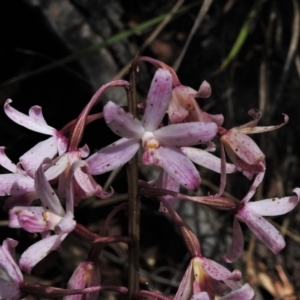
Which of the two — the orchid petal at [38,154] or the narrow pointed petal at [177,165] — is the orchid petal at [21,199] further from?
the narrow pointed petal at [177,165]

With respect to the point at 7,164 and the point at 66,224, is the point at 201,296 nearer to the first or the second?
the point at 66,224

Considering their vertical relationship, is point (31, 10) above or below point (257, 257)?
above

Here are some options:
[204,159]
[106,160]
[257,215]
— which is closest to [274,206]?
[257,215]

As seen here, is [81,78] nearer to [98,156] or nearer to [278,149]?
[278,149]

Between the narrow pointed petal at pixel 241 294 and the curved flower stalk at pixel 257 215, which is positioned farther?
the curved flower stalk at pixel 257 215

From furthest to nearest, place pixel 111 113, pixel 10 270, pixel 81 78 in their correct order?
pixel 81 78 → pixel 10 270 → pixel 111 113

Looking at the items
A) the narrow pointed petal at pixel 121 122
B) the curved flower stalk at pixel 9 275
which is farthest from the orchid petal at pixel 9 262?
the narrow pointed petal at pixel 121 122

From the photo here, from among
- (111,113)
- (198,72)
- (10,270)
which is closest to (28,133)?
(198,72)
